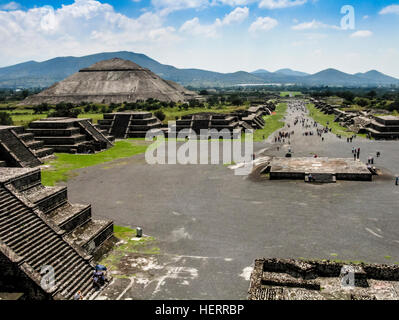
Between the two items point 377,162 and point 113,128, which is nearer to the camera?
point 377,162

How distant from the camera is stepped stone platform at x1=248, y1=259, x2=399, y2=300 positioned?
1235 cm

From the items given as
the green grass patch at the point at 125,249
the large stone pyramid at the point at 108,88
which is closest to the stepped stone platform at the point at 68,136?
the green grass patch at the point at 125,249

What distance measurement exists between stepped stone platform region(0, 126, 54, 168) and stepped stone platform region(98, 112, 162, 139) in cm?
1982

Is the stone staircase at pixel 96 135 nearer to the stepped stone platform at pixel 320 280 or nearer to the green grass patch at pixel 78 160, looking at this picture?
the green grass patch at pixel 78 160

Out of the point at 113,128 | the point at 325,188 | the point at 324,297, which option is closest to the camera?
the point at 324,297

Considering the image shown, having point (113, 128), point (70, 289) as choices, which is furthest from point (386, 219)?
point (113, 128)

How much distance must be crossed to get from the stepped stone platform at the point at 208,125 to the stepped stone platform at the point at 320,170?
77.9 ft

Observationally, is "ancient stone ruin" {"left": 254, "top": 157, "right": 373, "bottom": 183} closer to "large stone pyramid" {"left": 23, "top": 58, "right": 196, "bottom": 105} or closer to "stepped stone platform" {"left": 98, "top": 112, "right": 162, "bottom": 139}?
"stepped stone platform" {"left": 98, "top": 112, "right": 162, "bottom": 139}

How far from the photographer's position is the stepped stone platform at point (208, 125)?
194 feet

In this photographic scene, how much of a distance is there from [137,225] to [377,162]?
28652mm

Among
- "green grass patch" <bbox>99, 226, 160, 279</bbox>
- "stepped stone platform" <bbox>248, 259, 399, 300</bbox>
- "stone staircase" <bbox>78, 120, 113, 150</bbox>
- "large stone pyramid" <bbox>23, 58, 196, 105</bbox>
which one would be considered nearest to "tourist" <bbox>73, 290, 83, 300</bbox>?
"green grass patch" <bbox>99, 226, 160, 279</bbox>

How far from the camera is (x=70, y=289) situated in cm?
1284
